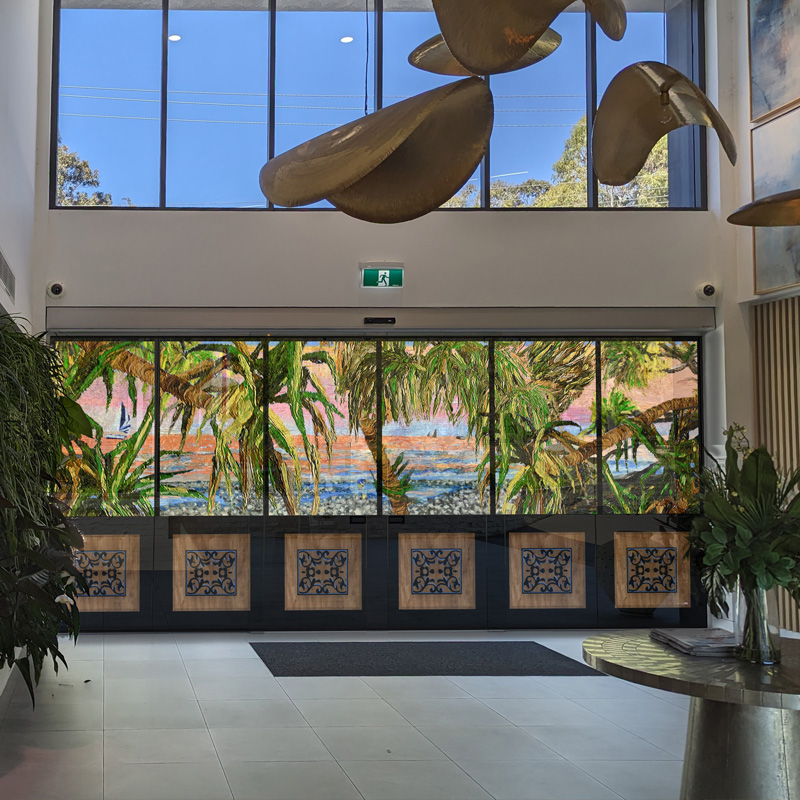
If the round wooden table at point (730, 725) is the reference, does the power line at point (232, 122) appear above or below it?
above

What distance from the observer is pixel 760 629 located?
4.00m

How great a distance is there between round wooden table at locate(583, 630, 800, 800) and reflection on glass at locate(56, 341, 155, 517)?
241 inches

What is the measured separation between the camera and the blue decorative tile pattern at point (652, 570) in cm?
953

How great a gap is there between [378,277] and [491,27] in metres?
6.69

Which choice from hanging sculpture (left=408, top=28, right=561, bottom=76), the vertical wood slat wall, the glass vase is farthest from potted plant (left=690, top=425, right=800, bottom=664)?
the vertical wood slat wall

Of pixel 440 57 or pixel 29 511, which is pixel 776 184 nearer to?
pixel 440 57

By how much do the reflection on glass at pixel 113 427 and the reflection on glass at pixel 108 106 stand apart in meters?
1.40

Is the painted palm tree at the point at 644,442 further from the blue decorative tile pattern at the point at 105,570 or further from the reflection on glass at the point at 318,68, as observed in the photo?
the blue decorative tile pattern at the point at 105,570

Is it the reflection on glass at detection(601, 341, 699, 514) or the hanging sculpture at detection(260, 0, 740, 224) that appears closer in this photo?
the hanging sculpture at detection(260, 0, 740, 224)

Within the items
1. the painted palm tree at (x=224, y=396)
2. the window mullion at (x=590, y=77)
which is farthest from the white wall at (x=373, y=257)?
the painted palm tree at (x=224, y=396)

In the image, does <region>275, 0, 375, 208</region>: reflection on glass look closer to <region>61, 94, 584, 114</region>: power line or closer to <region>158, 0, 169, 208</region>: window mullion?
<region>61, 94, 584, 114</region>: power line

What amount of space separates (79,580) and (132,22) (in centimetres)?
565

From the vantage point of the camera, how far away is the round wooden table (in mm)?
3629

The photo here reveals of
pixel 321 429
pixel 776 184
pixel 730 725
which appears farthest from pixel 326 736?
pixel 776 184
